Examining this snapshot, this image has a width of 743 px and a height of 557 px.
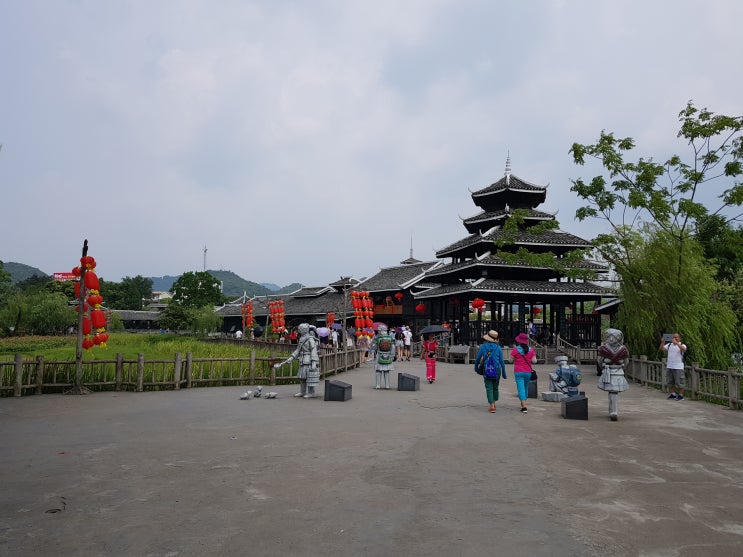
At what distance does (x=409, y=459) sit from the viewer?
6363 millimetres

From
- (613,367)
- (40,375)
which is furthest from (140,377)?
(613,367)

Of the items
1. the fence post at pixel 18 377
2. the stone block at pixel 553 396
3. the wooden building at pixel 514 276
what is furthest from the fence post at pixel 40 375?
the wooden building at pixel 514 276

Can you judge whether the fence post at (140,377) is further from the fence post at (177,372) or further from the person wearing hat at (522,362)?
the person wearing hat at (522,362)

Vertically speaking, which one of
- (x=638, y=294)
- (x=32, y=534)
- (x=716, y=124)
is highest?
(x=716, y=124)

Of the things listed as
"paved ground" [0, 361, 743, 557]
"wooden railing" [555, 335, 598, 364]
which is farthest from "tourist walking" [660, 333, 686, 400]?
"wooden railing" [555, 335, 598, 364]

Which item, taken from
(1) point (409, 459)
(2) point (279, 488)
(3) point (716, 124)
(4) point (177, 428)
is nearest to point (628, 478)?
(1) point (409, 459)

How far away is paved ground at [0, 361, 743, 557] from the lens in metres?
3.90

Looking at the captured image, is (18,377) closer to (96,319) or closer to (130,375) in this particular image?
(130,375)

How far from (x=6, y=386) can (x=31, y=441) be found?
18.4 feet

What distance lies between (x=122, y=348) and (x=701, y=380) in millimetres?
31146

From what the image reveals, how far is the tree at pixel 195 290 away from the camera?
5803 cm

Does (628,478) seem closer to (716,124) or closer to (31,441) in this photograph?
(31,441)

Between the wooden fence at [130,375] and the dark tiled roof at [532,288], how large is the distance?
44.0 ft

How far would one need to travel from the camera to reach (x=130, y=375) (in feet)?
43.5
